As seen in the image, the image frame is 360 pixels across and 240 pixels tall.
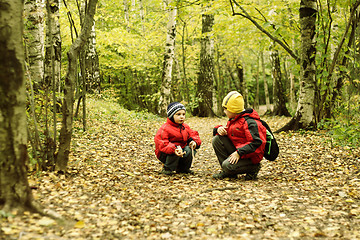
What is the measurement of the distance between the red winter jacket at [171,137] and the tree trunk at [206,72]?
10797 mm

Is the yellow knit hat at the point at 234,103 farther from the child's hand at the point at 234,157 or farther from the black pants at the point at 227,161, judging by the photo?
the child's hand at the point at 234,157

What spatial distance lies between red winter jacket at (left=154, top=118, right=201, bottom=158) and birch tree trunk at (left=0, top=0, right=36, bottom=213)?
2.38 metres

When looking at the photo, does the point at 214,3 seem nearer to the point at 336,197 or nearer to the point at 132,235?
the point at 336,197

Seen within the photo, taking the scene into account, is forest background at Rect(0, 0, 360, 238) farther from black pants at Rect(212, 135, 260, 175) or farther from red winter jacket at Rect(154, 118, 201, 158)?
black pants at Rect(212, 135, 260, 175)

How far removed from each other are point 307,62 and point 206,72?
785cm

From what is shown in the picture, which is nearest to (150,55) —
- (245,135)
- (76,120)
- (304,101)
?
(76,120)

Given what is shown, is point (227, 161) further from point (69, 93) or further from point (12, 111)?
point (12, 111)

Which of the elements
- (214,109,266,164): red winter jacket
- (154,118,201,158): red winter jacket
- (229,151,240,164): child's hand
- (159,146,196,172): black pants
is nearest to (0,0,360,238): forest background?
(154,118,201,158): red winter jacket

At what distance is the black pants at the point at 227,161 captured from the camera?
441 centimetres

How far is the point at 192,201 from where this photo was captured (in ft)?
11.1

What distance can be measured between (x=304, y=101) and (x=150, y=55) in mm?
A: 10727

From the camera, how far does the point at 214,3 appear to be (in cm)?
932

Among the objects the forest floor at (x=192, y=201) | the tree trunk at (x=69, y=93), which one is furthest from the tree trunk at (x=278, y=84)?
the tree trunk at (x=69, y=93)

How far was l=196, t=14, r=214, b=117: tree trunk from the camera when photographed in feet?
49.2
